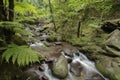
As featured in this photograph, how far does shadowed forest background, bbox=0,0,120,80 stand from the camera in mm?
3035

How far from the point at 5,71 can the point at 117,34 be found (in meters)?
5.04

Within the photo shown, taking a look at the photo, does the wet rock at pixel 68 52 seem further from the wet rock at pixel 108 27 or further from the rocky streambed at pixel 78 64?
the wet rock at pixel 108 27

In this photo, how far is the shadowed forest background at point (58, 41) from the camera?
3035mm

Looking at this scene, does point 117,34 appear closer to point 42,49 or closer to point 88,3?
point 88,3

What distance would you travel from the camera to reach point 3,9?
3.57 meters

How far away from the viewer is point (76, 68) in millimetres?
5352

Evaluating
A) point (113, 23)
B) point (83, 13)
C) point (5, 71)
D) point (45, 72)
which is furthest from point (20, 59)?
point (113, 23)

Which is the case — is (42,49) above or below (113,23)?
below

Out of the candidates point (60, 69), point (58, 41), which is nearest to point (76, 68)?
point (60, 69)

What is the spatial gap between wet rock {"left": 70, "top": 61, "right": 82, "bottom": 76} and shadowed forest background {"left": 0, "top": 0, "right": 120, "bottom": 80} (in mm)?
33

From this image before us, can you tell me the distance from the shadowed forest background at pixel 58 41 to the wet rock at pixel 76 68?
3 cm

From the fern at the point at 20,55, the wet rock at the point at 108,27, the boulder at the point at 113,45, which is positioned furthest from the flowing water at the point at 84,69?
the wet rock at the point at 108,27

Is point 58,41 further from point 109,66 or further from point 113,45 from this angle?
point 109,66

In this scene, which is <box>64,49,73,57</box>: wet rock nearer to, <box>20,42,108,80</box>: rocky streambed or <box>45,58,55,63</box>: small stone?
<box>20,42,108,80</box>: rocky streambed
